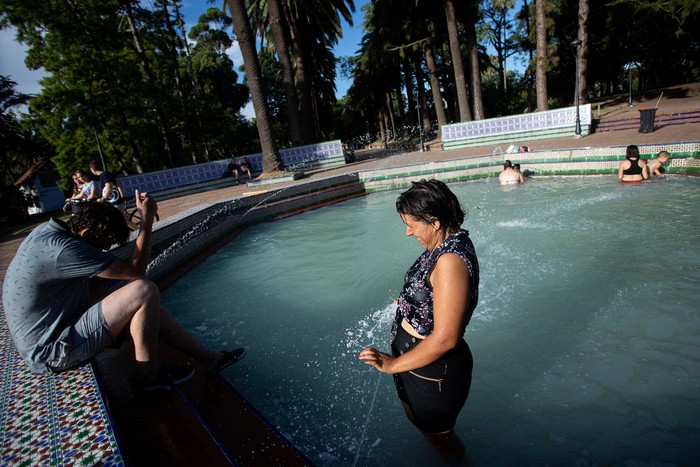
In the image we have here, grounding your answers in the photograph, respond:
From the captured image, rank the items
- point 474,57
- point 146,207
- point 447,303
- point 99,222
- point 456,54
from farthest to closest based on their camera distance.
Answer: point 474,57 → point 456,54 → point 146,207 → point 99,222 → point 447,303

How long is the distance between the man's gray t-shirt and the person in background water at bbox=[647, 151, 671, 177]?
35.1 feet

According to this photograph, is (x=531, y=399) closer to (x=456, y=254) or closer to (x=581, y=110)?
(x=456, y=254)

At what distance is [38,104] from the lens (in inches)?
668

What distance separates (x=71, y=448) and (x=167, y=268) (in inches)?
196

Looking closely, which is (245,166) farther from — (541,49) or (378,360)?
(378,360)

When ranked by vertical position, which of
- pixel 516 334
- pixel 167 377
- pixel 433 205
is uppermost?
pixel 433 205

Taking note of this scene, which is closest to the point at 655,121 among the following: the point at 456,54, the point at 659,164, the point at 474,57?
the point at 474,57

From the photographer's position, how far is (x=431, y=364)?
162cm

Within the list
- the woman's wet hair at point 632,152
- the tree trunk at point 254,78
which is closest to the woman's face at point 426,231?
the woman's wet hair at point 632,152

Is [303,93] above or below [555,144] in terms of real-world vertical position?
above

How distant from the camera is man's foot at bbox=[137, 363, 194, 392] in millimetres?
2471

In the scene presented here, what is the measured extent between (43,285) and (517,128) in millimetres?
19464

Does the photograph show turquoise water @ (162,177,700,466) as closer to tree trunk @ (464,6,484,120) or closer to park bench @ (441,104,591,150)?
park bench @ (441,104,591,150)

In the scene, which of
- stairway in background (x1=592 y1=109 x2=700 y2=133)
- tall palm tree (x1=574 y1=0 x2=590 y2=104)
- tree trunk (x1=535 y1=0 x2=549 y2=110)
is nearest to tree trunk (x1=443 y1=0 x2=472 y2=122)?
tree trunk (x1=535 y1=0 x2=549 y2=110)
